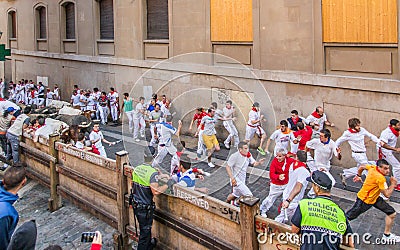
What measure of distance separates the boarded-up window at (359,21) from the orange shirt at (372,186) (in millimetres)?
5600

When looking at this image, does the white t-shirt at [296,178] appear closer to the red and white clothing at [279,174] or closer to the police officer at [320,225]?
the red and white clothing at [279,174]

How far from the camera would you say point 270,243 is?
5.26 m

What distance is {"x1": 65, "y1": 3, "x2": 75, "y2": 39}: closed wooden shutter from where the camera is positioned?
83.6 feet

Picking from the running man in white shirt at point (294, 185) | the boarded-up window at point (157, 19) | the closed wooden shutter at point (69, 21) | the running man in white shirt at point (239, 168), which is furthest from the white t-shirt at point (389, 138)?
the closed wooden shutter at point (69, 21)

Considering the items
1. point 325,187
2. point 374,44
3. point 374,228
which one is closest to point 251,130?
point 374,44

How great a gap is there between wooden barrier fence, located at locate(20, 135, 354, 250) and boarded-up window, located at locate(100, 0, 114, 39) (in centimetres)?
1166

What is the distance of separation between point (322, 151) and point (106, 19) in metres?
16.5

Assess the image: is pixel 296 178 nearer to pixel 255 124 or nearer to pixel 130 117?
pixel 255 124

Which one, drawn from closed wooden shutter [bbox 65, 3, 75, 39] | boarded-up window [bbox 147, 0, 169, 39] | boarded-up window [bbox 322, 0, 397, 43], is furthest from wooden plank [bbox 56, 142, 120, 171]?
closed wooden shutter [bbox 65, 3, 75, 39]

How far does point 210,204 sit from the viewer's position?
609 cm

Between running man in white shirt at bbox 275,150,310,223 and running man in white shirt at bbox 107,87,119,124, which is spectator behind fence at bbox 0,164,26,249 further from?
running man in white shirt at bbox 107,87,119,124

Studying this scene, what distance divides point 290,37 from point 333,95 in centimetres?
257

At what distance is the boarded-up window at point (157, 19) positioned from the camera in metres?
18.7

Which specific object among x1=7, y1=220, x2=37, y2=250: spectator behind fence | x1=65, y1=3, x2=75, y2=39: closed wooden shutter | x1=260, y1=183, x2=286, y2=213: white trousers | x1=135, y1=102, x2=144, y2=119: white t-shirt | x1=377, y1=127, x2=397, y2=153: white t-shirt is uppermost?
x1=65, y1=3, x2=75, y2=39: closed wooden shutter
